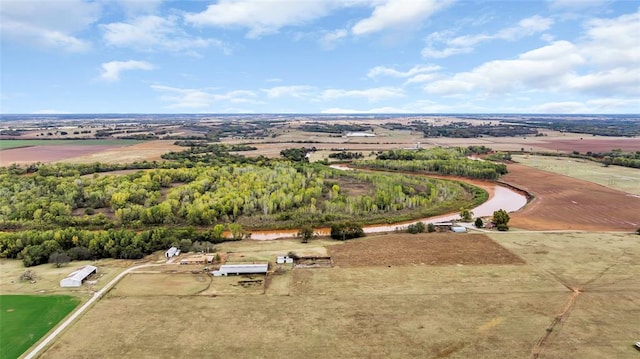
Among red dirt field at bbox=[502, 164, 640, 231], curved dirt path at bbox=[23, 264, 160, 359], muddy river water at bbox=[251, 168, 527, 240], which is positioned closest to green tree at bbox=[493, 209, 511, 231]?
red dirt field at bbox=[502, 164, 640, 231]

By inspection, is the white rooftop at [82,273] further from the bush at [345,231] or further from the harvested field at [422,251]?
the bush at [345,231]

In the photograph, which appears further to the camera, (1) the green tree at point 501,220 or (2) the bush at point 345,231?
(1) the green tree at point 501,220

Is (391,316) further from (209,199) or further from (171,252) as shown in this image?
(209,199)

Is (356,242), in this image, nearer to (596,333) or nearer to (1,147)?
(596,333)

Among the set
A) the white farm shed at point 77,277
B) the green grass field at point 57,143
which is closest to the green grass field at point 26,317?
the white farm shed at point 77,277

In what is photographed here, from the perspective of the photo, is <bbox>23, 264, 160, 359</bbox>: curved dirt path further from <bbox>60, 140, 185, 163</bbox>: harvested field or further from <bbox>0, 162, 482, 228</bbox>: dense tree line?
<bbox>60, 140, 185, 163</bbox>: harvested field

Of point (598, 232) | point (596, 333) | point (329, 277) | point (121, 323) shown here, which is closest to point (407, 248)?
point (329, 277)
